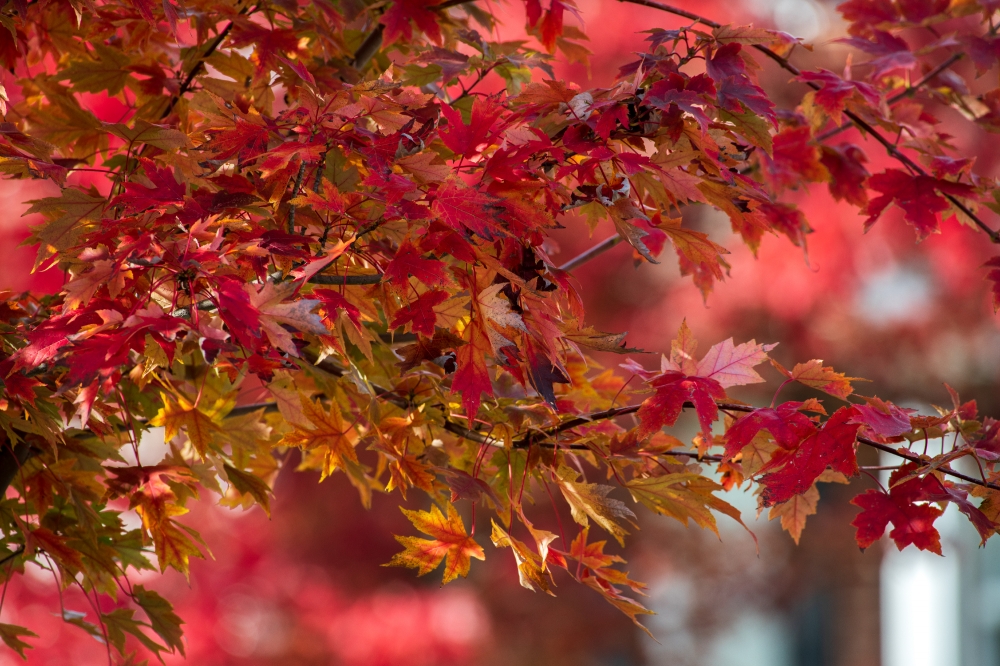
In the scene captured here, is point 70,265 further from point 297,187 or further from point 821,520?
point 821,520

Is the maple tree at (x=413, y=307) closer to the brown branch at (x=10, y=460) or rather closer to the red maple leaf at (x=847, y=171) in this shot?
the brown branch at (x=10, y=460)

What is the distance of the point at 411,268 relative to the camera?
2.52ft

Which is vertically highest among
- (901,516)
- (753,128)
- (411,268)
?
(753,128)

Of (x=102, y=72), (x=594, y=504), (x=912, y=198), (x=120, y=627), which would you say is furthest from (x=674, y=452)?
(x=102, y=72)

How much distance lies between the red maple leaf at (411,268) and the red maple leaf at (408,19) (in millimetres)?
361

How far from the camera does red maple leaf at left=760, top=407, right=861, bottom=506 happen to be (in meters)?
0.77

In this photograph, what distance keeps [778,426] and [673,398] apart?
0.31 feet

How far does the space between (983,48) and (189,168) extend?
0.98 metres

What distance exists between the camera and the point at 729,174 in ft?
2.79

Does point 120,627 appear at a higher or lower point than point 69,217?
lower

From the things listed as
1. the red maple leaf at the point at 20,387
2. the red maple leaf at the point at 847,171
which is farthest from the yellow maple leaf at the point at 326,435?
the red maple leaf at the point at 847,171

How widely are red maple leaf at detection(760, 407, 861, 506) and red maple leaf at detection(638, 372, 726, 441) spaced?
0.07 meters

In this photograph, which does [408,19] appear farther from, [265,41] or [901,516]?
[901,516]

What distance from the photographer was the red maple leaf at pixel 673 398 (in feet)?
2.60
